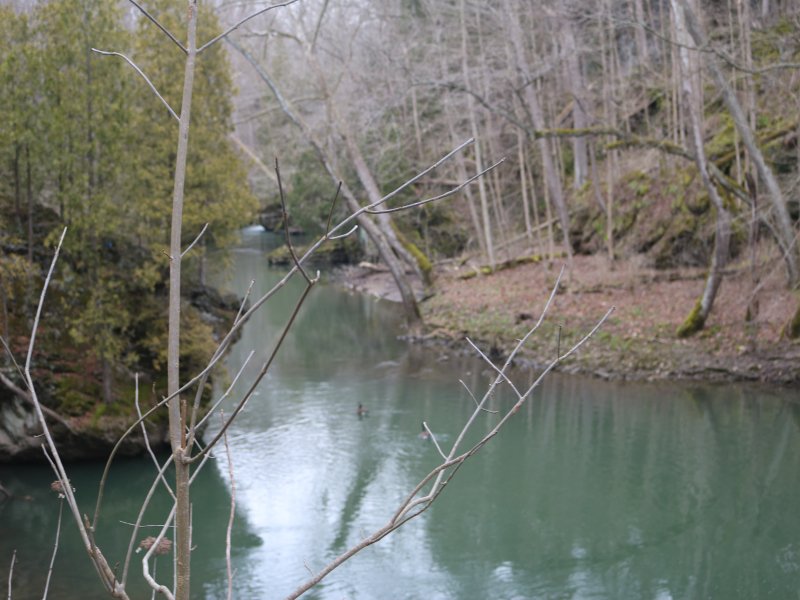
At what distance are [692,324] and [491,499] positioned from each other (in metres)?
6.02

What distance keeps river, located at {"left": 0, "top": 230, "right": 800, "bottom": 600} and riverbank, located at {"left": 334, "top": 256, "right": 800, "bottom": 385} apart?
54 cm

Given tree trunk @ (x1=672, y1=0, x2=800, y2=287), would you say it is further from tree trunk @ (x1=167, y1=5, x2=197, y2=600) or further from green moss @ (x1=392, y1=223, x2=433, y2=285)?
tree trunk @ (x1=167, y1=5, x2=197, y2=600)

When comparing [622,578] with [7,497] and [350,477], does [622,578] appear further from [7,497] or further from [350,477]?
[7,497]

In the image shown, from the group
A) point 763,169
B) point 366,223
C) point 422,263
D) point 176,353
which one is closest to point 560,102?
point 422,263

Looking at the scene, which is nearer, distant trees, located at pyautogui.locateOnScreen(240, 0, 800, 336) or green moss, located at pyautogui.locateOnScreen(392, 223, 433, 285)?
distant trees, located at pyautogui.locateOnScreen(240, 0, 800, 336)

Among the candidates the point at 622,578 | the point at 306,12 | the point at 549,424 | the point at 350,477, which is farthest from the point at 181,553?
the point at 306,12

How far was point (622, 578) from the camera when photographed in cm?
847

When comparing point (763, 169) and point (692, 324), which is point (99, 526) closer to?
point (692, 324)

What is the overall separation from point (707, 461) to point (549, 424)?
2561mm

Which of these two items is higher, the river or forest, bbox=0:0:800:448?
forest, bbox=0:0:800:448

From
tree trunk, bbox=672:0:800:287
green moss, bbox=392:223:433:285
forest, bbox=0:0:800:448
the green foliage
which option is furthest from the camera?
green moss, bbox=392:223:433:285

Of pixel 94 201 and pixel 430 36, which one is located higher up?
pixel 430 36

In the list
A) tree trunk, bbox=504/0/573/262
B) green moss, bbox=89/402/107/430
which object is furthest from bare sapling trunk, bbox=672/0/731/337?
green moss, bbox=89/402/107/430

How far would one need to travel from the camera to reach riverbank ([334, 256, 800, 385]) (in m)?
13.8
